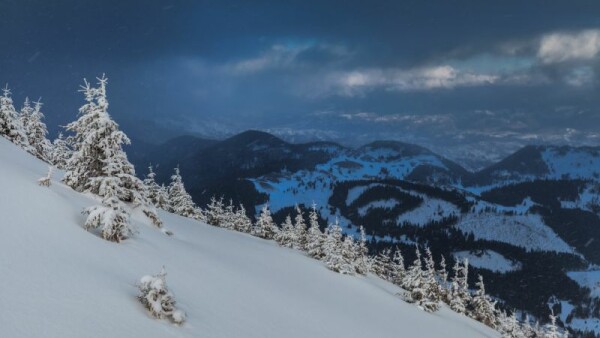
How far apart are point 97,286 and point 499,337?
59942 mm

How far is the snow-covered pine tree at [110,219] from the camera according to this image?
694 inches

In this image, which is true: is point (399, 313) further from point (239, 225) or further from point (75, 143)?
point (239, 225)

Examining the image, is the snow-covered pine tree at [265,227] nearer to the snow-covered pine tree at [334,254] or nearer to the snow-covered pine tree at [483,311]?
the snow-covered pine tree at [334,254]

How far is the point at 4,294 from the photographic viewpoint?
9.45 metres

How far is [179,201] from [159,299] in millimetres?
65814

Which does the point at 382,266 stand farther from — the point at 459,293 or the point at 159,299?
the point at 159,299

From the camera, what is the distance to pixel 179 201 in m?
75.6

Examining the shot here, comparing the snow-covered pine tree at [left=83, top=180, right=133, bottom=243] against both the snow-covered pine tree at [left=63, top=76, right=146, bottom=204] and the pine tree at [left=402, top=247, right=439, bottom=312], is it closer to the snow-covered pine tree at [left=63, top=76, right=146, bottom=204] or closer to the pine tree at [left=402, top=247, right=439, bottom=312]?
the snow-covered pine tree at [left=63, top=76, right=146, bottom=204]

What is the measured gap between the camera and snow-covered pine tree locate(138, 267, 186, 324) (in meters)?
12.1

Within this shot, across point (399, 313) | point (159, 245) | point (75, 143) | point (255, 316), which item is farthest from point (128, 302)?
point (399, 313)

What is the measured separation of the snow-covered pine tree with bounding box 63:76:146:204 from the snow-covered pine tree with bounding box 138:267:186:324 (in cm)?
1053

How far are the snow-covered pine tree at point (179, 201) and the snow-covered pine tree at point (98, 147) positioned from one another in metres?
49.5

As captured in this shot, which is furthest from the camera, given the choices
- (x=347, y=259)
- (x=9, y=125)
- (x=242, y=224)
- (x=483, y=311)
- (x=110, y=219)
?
(x=242, y=224)

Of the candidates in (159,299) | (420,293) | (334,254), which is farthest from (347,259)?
(159,299)
